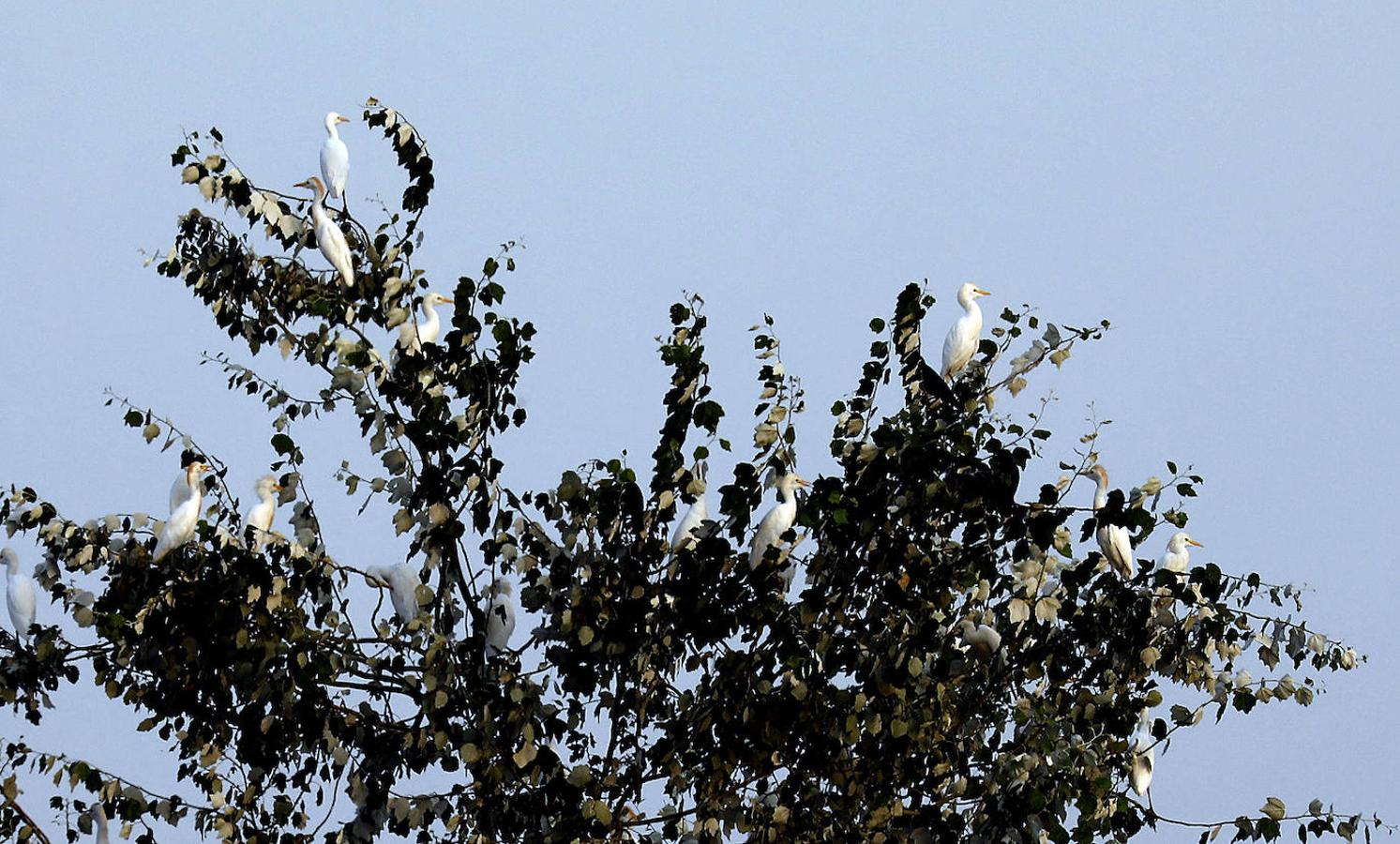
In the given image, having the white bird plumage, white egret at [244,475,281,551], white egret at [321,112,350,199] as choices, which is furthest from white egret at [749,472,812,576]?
white egret at [321,112,350,199]

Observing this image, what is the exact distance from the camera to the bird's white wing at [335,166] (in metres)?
8.13

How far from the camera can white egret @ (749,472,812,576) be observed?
6090 millimetres

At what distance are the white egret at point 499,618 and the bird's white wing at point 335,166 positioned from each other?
2411mm

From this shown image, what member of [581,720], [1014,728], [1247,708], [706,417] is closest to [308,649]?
[581,720]

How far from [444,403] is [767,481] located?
1.13m

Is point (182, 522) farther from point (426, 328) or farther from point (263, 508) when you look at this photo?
point (426, 328)

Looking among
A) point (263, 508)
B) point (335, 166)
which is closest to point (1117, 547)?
point (263, 508)

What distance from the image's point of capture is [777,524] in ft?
20.2

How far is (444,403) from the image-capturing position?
6.43 meters

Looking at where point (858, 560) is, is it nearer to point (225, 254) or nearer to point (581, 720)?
point (581, 720)

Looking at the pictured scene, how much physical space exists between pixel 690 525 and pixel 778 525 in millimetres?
295

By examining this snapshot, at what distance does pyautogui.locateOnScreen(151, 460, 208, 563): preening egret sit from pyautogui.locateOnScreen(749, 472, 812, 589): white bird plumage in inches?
68.5

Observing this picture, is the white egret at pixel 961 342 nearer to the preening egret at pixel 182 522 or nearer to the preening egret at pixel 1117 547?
the preening egret at pixel 1117 547

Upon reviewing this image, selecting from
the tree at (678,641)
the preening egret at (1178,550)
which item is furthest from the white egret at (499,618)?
the preening egret at (1178,550)
